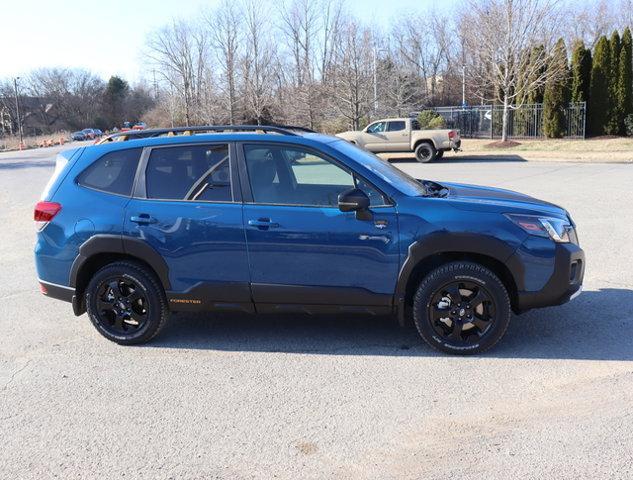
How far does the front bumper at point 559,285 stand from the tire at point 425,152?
2092cm

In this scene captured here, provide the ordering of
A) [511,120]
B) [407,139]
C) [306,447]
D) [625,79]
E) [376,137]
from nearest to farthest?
[306,447]
[407,139]
[376,137]
[625,79]
[511,120]

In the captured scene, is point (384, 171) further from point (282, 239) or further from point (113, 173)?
point (113, 173)

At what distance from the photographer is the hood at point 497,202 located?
4.54m

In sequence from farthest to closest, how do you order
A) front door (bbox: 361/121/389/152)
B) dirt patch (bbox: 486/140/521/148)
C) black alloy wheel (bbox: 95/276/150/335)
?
dirt patch (bbox: 486/140/521/148) → front door (bbox: 361/121/389/152) → black alloy wheel (bbox: 95/276/150/335)

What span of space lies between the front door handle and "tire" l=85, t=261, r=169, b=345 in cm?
99

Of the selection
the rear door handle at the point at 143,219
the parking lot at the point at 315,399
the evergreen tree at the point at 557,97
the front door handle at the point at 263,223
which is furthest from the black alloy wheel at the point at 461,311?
the evergreen tree at the point at 557,97

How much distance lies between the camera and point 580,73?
30828mm

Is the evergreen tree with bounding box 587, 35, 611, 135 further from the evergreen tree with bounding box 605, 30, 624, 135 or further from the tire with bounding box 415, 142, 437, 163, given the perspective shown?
the tire with bounding box 415, 142, 437, 163

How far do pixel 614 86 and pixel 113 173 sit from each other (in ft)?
101

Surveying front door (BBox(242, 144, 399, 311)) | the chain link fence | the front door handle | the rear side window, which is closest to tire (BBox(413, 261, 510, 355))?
front door (BBox(242, 144, 399, 311))

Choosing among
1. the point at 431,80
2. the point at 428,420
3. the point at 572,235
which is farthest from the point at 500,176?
the point at 431,80

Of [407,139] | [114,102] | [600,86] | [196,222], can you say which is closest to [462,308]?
[196,222]

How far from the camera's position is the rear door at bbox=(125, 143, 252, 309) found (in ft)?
15.4

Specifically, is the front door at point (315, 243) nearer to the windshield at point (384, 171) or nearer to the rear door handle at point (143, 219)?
the windshield at point (384, 171)
